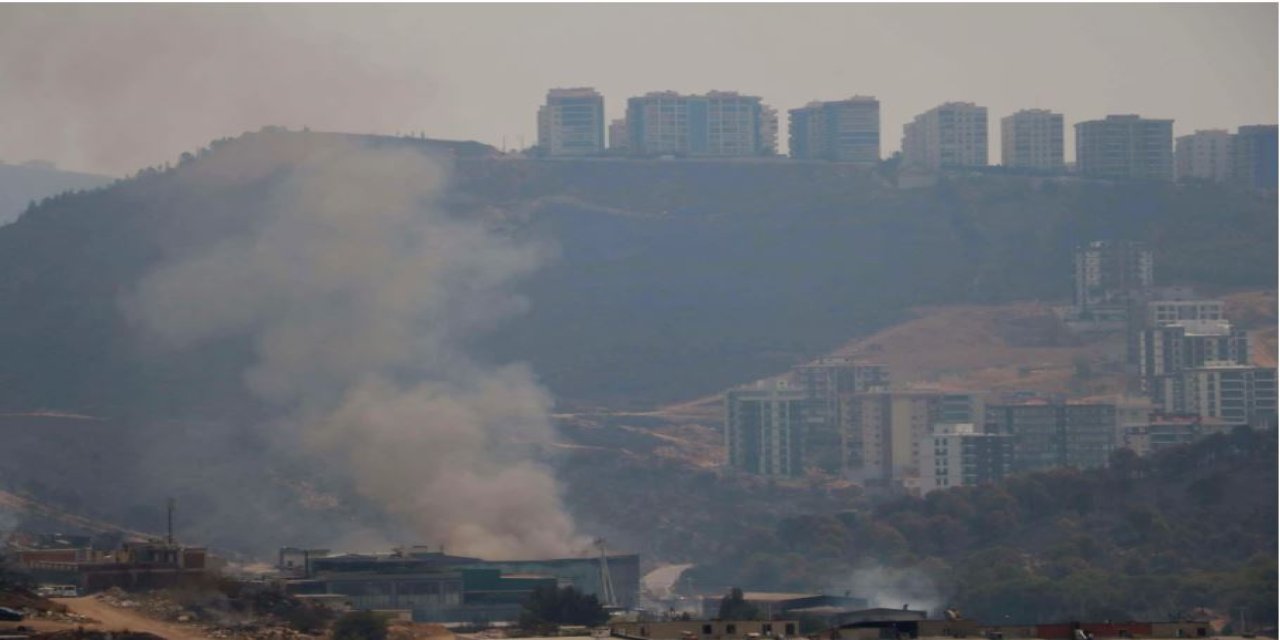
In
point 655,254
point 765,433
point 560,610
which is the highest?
point 655,254

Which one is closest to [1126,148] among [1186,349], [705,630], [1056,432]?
[1186,349]

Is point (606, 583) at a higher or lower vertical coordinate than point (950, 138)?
lower

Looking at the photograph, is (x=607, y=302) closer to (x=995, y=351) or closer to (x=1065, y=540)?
(x=995, y=351)

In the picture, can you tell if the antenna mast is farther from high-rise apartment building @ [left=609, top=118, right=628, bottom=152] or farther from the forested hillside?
high-rise apartment building @ [left=609, top=118, right=628, bottom=152]

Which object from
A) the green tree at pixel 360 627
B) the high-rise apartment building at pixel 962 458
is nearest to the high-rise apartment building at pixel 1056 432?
the high-rise apartment building at pixel 962 458

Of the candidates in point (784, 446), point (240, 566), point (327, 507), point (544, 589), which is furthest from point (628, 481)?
point (544, 589)

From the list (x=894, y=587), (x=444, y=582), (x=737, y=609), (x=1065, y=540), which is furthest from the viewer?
(x=1065, y=540)

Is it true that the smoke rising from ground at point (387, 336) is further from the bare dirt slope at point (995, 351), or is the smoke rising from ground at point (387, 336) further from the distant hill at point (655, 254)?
the bare dirt slope at point (995, 351)
